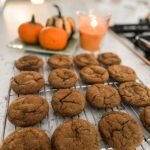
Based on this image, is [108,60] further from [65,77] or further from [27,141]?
[27,141]

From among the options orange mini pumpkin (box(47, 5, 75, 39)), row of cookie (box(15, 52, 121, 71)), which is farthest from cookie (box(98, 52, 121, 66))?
orange mini pumpkin (box(47, 5, 75, 39))

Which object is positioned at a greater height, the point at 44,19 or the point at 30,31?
the point at 30,31

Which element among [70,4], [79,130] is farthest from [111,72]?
[70,4]

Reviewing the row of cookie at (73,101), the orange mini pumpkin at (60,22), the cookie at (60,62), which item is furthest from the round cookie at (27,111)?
the orange mini pumpkin at (60,22)

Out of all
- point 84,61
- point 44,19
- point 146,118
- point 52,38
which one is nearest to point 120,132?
point 146,118

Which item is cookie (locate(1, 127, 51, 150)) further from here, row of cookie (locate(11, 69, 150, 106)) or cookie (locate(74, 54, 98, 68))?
cookie (locate(74, 54, 98, 68))

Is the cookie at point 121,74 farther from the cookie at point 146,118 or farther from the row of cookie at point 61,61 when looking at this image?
the cookie at point 146,118
